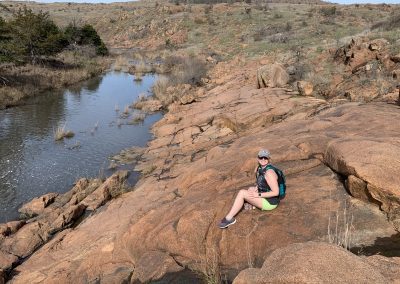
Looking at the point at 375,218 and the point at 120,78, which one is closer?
the point at 375,218

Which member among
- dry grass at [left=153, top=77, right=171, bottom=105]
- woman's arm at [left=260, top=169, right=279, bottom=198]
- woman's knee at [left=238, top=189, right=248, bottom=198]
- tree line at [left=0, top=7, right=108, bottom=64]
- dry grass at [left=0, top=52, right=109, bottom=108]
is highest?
tree line at [left=0, top=7, right=108, bottom=64]

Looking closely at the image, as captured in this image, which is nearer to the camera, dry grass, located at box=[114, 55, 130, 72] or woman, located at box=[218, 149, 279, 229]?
woman, located at box=[218, 149, 279, 229]

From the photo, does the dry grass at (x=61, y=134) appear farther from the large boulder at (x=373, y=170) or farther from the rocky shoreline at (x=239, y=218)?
the large boulder at (x=373, y=170)

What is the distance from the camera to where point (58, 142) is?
16.6 meters

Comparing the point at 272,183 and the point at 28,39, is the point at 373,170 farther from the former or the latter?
the point at 28,39

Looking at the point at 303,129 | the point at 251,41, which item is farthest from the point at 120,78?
A: the point at 303,129

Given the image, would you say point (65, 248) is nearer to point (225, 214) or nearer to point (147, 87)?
point (225, 214)

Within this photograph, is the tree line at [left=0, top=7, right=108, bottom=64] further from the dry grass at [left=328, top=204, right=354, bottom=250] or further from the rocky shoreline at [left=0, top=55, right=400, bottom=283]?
the dry grass at [left=328, top=204, right=354, bottom=250]

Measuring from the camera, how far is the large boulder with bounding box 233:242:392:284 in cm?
346

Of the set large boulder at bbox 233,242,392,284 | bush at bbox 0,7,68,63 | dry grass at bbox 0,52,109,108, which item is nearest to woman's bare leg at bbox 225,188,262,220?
large boulder at bbox 233,242,392,284

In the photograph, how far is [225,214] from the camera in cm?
637

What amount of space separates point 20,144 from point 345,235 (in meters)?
14.5

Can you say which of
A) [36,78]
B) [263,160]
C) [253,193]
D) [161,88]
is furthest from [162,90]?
[253,193]

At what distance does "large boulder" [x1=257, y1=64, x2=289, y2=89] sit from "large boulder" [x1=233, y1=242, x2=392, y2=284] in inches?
537
